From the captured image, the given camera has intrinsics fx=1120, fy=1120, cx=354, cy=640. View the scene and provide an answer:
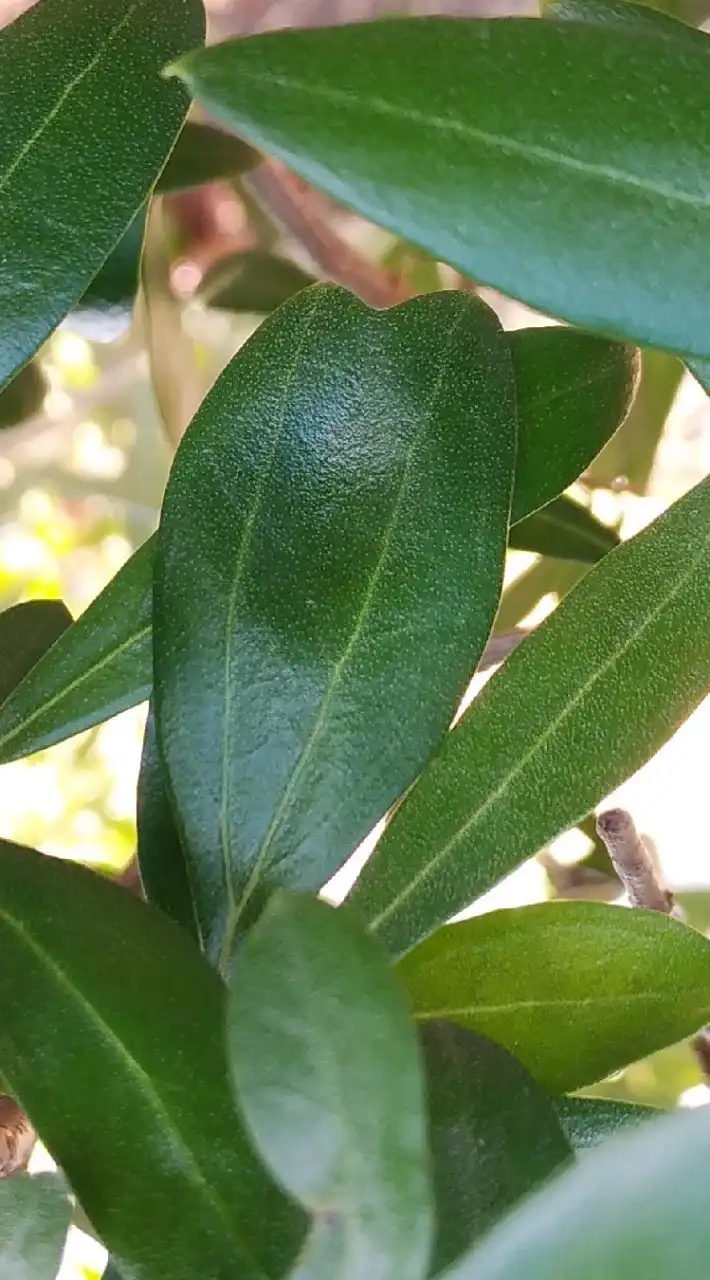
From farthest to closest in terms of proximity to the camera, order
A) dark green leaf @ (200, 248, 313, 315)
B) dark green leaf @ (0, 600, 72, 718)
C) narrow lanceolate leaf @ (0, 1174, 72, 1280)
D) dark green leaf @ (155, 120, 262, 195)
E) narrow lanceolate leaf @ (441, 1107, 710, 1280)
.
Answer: dark green leaf @ (200, 248, 313, 315), dark green leaf @ (155, 120, 262, 195), dark green leaf @ (0, 600, 72, 718), narrow lanceolate leaf @ (0, 1174, 72, 1280), narrow lanceolate leaf @ (441, 1107, 710, 1280)

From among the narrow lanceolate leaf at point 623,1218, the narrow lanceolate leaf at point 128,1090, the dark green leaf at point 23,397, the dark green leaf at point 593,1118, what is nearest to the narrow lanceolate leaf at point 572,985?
the dark green leaf at point 593,1118

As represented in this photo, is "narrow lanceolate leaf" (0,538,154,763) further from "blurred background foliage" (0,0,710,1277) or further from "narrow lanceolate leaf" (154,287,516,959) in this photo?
"blurred background foliage" (0,0,710,1277)

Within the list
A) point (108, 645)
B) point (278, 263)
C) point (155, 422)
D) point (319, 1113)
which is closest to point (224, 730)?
point (108, 645)

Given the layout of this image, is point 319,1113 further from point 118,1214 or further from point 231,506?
point 231,506

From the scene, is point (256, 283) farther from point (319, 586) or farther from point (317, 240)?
point (319, 586)

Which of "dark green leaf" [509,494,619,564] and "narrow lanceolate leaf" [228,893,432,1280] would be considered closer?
"narrow lanceolate leaf" [228,893,432,1280]

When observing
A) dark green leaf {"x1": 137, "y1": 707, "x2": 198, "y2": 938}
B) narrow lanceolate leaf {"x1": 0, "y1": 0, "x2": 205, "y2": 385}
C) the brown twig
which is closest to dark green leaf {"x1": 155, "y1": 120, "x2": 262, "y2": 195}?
the brown twig

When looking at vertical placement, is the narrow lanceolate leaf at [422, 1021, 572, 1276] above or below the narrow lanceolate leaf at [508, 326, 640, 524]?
below

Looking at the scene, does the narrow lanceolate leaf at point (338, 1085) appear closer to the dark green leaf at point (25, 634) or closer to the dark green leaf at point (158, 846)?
the dark green leaf at point (158, 846)
